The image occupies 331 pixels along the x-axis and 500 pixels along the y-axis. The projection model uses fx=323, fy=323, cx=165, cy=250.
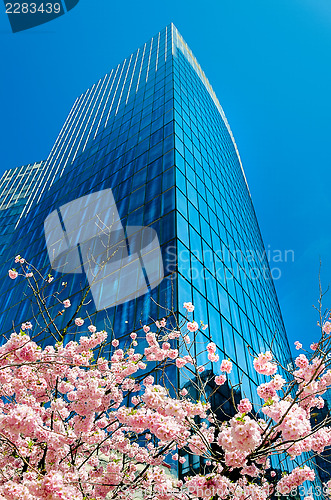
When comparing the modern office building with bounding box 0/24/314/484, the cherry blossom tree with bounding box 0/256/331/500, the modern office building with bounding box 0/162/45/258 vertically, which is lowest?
the cherry blossom tree with bounding box 0/256/331/500

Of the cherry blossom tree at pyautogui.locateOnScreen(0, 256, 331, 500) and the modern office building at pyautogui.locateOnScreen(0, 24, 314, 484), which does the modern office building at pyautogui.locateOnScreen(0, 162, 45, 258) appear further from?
the cherry blossom tree at pyautogui.locateOnScreen(0, 256, 331, 500)

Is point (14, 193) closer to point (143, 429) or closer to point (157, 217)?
point (157, 217)

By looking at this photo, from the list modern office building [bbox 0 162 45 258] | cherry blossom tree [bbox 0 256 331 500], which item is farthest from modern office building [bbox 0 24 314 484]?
modern office building [bbox 0 162 45 258]

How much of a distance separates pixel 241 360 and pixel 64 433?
11.4 meters

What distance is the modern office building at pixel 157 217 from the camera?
13.7 m

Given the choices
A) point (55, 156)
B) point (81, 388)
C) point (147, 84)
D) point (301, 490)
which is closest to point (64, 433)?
point (81, 388)

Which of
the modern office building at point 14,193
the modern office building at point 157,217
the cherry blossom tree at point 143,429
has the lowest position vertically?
the cherry blossom tree at point 143,429

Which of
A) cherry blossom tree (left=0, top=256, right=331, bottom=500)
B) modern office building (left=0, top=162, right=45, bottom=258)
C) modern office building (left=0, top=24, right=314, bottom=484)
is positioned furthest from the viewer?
modern office building (left=0, top=162, right=45, bottom=258)

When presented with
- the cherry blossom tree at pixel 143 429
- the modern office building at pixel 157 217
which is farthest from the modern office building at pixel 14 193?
the cherry blossom tree at pixel 143 429

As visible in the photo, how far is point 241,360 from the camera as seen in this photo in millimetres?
15297

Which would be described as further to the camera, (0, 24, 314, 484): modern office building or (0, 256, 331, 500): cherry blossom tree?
(0, 24, 314, 484): modern office building

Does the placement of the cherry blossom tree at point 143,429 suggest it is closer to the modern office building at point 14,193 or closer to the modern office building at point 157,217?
the modern office building at point 157,217

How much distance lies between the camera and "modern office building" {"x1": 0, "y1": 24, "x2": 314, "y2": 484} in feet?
44.9

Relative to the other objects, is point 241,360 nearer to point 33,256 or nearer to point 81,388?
point 81,388
